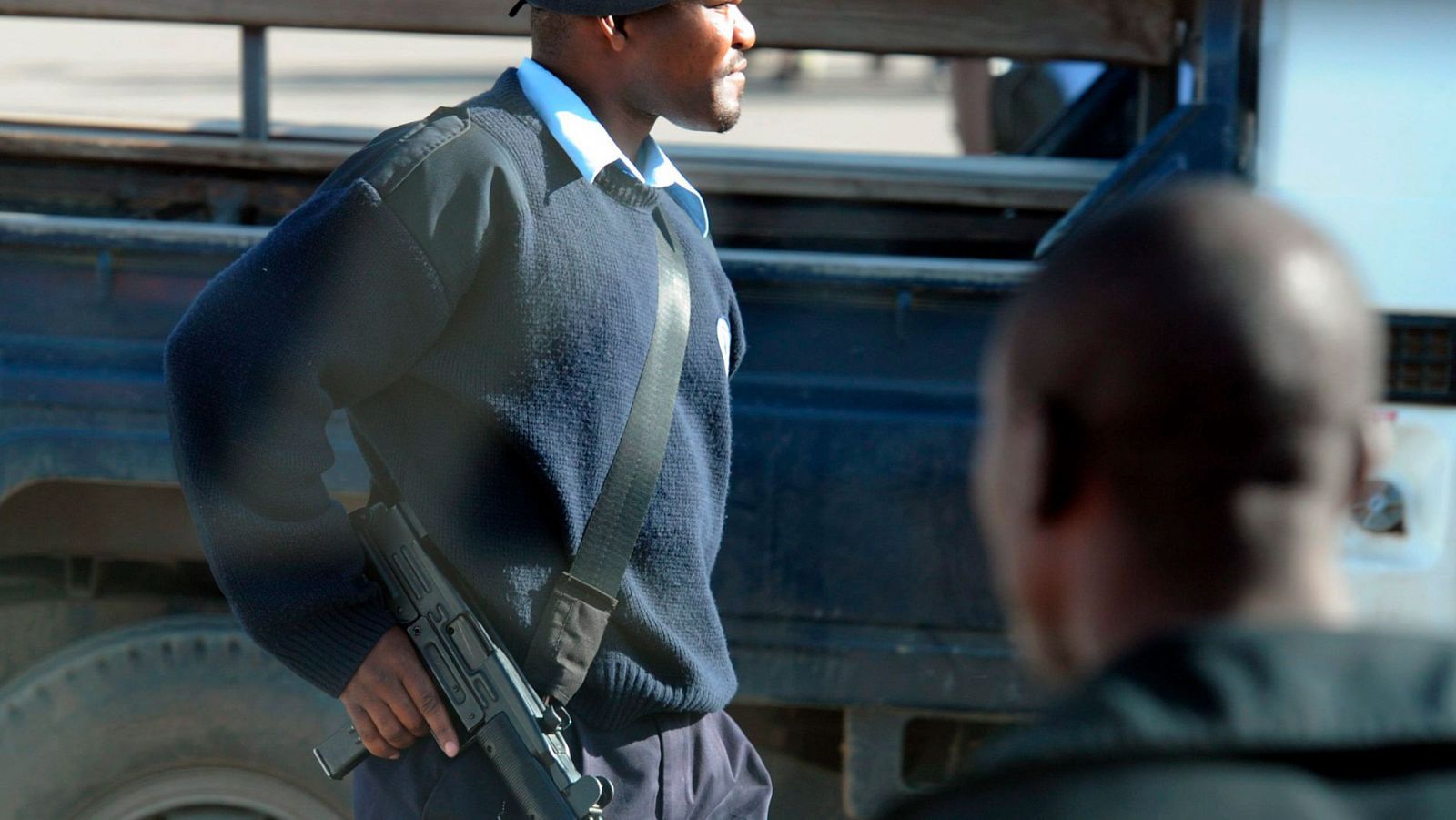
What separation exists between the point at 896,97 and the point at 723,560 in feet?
36.5

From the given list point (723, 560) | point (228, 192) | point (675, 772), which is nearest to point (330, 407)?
point (675, 772)

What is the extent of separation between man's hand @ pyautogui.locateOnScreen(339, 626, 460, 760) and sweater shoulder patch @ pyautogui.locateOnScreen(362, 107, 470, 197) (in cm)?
48

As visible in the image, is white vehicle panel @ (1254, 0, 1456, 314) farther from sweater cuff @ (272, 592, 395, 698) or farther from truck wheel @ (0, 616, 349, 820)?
truck wheel @ (0, 616, 349, 820)

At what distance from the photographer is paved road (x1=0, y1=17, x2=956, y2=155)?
6.83 metres

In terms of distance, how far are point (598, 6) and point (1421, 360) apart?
140cm

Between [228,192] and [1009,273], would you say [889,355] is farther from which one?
[228,192]

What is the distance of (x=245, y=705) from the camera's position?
2699mm

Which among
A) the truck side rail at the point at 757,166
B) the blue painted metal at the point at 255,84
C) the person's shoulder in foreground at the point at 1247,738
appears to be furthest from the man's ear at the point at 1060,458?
the blue painted metal at the point at 255,84

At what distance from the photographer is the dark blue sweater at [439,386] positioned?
1.71m

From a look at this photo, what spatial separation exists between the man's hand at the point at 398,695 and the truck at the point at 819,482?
0.79 meters

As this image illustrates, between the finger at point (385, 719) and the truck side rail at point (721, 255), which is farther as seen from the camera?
the truck side rail at point (721, 255)

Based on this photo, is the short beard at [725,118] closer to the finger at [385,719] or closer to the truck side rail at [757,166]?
the finger at [385,719]

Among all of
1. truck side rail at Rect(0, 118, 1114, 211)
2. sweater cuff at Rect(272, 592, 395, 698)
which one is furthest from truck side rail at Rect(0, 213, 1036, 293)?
sweater cuff at Rect(272, 592, 395, 698)

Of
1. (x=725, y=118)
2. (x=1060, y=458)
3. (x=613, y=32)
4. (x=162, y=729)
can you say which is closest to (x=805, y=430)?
(x=725, y=118)
